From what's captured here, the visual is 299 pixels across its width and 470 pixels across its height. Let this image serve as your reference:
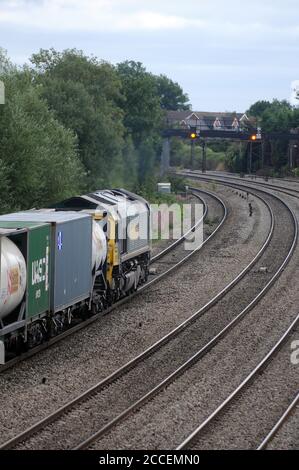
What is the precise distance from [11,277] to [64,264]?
355 centimetres

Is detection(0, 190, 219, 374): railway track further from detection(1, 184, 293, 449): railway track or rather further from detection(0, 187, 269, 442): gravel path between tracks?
detection(1, 184, 293, 449): railway track

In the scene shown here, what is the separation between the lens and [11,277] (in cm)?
1875

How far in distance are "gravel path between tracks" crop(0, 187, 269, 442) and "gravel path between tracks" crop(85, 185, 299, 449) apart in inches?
68.4

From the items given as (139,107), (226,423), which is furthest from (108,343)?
(139,107)

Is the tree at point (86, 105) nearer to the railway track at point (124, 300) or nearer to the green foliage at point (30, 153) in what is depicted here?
the railway track at point (124, 300)

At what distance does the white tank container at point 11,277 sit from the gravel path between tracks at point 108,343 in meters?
1.48

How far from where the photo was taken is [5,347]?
20047 millimetres

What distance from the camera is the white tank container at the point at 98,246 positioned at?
24.9m

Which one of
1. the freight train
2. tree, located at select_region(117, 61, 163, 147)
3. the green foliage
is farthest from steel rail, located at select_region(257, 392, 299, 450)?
tree, located at select_region(117, 61, 163, 147)

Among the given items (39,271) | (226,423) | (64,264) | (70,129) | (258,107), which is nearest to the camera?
(226,423)

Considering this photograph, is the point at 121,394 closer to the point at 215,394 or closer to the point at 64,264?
the point at 215,394

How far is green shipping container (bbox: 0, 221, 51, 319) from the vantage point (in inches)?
778

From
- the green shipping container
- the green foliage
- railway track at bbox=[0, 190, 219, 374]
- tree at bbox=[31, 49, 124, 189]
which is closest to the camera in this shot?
the green shipping container

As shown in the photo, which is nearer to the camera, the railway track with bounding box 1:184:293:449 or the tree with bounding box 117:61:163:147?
the railway track with bounding box 1:184:293:449
